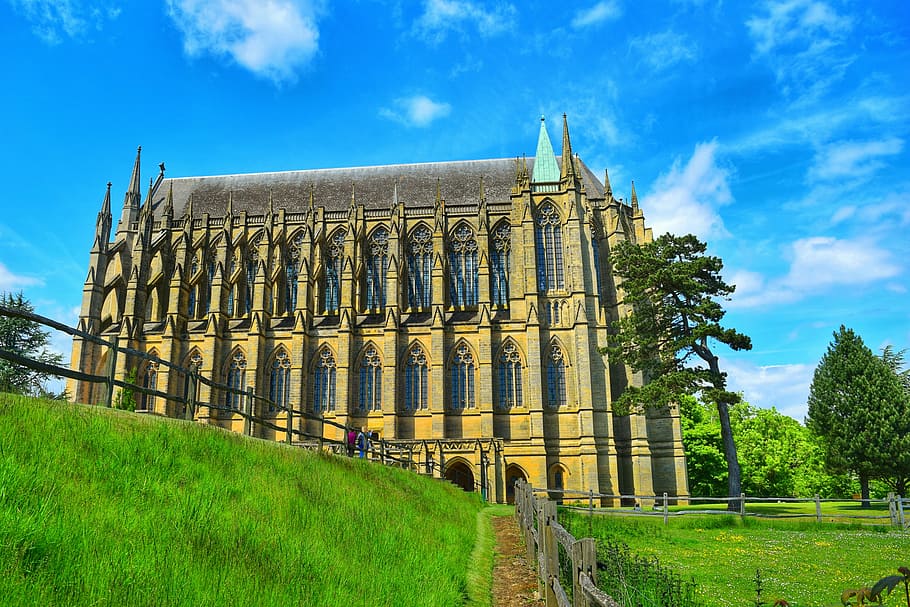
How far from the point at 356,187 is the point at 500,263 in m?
13.8

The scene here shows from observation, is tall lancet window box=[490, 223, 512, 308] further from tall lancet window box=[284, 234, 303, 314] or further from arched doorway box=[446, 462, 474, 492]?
tall lancet window box=[284, 234, 303, 314]

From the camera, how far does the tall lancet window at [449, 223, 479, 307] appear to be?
44.8m

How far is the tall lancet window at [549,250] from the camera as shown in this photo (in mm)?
42219

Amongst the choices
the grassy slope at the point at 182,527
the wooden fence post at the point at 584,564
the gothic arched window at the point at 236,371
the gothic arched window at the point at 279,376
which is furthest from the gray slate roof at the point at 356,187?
the wooden fence post at the point at 584,564

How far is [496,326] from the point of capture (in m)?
41.3

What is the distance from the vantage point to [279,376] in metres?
43.2

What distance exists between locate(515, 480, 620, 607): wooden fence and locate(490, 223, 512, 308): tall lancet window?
101 ft

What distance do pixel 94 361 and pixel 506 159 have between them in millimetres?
32585

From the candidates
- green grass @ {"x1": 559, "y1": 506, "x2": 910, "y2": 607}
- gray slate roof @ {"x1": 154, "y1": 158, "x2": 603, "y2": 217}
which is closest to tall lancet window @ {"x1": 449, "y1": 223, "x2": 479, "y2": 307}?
gray slate roof @ {"x1": 154, "y1": 158, "x2": 603, "y2": 217}

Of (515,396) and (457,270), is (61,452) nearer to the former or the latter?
(515,396)

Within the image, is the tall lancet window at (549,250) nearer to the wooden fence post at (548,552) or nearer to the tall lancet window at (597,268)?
the tall lancet window at (597,268)

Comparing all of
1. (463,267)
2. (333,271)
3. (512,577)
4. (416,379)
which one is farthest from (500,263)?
(512,577)

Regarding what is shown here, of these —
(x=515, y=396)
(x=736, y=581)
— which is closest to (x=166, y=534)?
(x=736, y=581)

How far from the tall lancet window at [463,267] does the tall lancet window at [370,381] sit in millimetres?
6547
